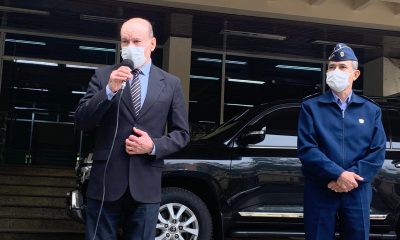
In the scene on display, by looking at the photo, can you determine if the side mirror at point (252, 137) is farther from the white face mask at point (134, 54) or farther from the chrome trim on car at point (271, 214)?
the white face mask at point (134, 54)

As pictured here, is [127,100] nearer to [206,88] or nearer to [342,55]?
[342,55]

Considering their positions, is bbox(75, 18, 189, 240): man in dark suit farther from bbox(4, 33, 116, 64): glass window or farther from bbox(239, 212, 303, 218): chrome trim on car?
bbox(4, 33, 116, 64): glass window

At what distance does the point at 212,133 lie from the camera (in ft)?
20.9

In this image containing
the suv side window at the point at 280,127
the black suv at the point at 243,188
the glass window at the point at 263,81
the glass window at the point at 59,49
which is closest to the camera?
the black suv at the point at 243,188

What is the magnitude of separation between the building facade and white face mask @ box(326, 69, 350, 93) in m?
5.97

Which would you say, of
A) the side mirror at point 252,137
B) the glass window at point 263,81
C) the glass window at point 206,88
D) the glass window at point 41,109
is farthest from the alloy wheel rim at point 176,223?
the glass window at point 41,109

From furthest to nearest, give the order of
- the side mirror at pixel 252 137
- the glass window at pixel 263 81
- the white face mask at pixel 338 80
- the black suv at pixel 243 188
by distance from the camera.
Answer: the glass window at pixel 263 81, the side mirror at pixel 252 137, the black suv at pixel 243 188, the white face mask at pixel 338 80

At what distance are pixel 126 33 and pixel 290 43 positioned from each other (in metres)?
8.92

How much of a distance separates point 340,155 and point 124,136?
146cm

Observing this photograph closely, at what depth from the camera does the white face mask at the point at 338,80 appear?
3.48m

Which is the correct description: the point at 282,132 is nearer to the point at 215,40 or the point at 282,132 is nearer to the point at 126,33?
the point at 126,33

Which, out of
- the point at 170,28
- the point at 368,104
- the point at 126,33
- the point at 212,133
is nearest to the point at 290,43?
the point at 170,28

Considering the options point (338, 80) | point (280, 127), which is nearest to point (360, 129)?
point (338, 80)

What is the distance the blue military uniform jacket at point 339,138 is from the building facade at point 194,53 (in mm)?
6061
